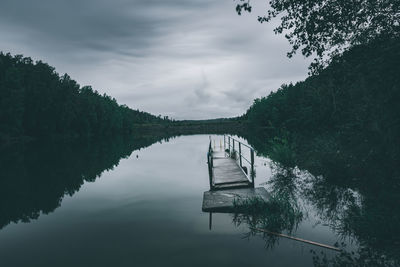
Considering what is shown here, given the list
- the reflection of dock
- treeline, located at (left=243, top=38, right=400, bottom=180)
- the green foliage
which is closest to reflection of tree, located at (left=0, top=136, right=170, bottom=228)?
the reflection of dock

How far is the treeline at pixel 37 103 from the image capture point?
52.7m

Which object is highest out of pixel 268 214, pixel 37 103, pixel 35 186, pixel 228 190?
pixel 37 103

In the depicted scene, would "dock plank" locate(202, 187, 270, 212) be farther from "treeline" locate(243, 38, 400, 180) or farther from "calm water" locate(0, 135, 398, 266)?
"treeline" locate(243, 38, 400, 180)

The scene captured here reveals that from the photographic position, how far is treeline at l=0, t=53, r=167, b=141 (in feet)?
173

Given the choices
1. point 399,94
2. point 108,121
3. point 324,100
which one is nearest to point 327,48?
point 399,94

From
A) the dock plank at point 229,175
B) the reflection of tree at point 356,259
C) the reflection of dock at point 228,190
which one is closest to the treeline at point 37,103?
the dock plank at point 229,175

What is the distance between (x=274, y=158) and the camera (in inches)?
698

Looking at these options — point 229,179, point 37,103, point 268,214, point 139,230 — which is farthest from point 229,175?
point 37,103

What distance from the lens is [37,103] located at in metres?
61.4

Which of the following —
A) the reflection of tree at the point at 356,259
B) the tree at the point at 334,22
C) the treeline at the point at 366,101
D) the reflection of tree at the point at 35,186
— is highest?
the tree at the point at 334,22

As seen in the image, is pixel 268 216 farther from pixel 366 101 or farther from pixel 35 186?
pixel 35 186

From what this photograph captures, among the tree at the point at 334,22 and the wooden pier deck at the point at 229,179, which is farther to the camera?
the wooden pier deck at the point at 229,179

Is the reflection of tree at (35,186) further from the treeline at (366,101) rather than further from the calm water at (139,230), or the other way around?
the treeline at (366,101)

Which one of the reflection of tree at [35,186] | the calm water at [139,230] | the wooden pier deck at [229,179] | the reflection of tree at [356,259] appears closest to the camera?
the reflection of tree at [356,259]
